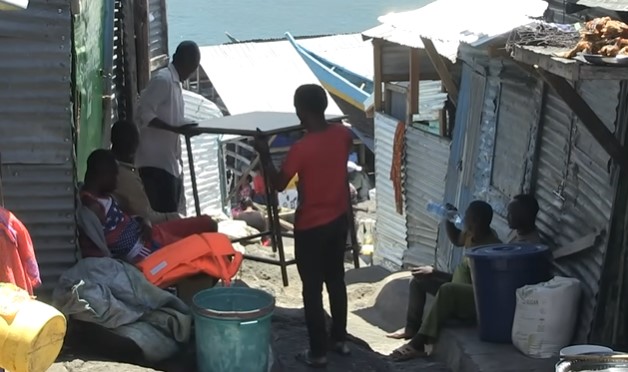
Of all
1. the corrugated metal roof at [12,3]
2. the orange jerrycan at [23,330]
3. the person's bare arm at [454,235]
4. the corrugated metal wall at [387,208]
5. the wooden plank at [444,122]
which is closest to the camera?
the corrugated metal roof at [12,3]

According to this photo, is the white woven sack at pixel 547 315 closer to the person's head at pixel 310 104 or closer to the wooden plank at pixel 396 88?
the person's head at pixel 310 104

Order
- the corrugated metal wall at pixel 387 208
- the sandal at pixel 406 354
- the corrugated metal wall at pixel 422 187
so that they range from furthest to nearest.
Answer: the corrugated metal wall at pixel 387 208
the corrugated metal wall at pixel 422 187
the sandal at pixel 406 354

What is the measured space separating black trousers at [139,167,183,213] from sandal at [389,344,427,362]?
1995 mm

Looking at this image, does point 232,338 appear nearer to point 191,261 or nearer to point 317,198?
point 191,261

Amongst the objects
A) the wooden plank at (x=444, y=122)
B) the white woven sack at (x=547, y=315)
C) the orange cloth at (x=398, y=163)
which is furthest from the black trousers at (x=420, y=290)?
the orange cloth at (x=398, y=163)

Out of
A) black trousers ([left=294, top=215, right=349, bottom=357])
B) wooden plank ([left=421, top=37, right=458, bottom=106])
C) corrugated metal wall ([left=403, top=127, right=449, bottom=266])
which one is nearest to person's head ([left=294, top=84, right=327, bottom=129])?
black trousers ([left=294, top=215, right=349, bottom=357])

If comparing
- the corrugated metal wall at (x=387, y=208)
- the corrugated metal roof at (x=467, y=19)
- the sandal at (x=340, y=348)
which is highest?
the corrugated metal roof at (x=467, y=19)

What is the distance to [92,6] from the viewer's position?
24.9 ft

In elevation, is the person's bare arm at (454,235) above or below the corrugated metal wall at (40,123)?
below

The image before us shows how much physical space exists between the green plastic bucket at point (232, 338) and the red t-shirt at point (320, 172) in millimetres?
550

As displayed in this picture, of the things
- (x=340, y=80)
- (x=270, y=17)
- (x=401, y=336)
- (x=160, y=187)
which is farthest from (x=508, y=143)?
(x=270, y=17)

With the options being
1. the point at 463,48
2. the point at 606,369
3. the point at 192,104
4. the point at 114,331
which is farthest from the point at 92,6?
the point at 192,104

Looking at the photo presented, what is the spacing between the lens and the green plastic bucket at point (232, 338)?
546cm

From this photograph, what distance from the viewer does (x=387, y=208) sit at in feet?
45.6
